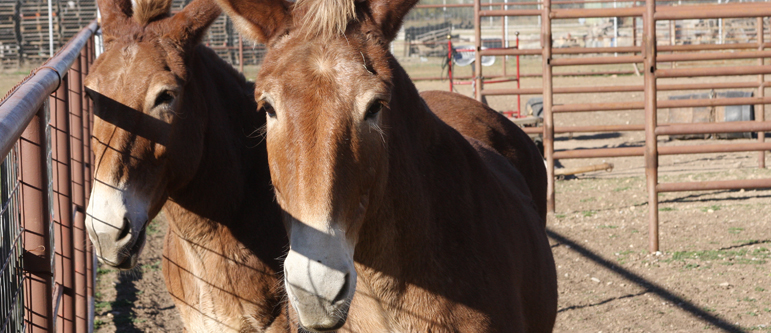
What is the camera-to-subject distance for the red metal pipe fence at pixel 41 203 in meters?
1.84

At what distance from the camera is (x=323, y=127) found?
158 cm

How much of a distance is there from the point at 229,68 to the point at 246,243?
0.98 metres

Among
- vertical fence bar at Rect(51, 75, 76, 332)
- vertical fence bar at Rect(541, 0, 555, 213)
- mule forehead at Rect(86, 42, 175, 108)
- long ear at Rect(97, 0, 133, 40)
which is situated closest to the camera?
mule forehead at Rect(86, 42, 175, 108)

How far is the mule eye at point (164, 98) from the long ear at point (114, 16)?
38 cm

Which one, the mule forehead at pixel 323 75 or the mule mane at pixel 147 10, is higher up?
the mule mane at pixel 147 10

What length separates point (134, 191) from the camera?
2.39 metres

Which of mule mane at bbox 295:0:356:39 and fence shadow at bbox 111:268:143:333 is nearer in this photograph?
mule mane at bbox 295:0:356:39

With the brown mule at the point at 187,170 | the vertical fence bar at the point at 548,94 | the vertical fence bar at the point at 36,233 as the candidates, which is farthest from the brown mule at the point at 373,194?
the vertical fence bar at the point at 548,94

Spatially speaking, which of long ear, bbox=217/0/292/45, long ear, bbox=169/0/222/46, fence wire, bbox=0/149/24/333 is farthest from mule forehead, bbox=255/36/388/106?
long ear, bbox=169/0/222/46

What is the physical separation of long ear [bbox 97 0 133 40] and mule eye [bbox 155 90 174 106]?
1.26 feet

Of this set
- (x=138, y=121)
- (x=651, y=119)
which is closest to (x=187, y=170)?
(x=138, y=121)

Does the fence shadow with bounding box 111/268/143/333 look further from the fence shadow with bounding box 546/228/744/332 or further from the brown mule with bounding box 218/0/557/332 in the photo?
the fence shadow with bounding box 546/228/744/332

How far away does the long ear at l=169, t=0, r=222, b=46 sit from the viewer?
2.70 m

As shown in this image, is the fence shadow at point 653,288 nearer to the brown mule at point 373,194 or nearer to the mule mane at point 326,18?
the brown mule at point 373,194
